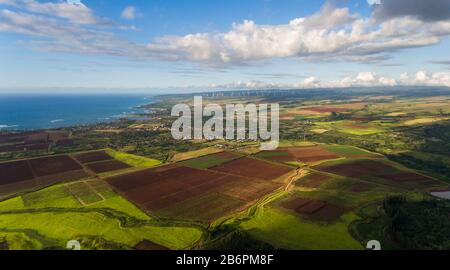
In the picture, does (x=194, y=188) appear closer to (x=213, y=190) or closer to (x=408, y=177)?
(x=213, y=190)

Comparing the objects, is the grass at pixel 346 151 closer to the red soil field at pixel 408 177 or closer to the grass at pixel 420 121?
the red soil field at pixel 408 177

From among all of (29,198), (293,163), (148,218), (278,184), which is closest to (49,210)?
(29,198)

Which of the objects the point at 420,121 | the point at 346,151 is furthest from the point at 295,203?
the point at 420,121

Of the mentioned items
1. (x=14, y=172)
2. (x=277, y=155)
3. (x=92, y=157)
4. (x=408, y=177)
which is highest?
(x=92, y=157)

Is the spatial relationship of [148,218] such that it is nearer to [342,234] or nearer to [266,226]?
[266,226]

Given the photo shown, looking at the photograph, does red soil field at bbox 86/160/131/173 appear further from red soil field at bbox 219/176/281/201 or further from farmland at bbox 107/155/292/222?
red soil field at bbox 219/176/281/201

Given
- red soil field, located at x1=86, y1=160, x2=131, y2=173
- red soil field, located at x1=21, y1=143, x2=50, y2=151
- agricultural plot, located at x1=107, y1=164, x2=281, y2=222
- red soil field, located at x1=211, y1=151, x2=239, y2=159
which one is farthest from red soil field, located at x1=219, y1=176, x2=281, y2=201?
red soil field, located at x1=21, y1=143, x2=50, y2=151
